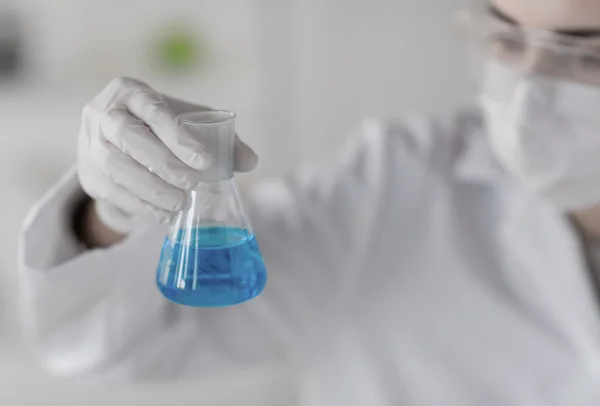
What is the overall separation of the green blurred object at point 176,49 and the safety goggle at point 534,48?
2.30ft

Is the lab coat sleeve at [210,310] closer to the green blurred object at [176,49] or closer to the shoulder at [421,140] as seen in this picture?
the shoulder at [421,140]

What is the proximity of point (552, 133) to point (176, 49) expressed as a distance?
2.93ft

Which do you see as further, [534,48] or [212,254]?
[534,48]

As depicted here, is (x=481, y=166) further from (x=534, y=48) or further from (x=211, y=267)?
(x=211, y=267)

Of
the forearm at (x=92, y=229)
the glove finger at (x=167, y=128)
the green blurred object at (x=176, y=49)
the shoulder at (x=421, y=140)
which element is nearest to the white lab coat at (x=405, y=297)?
the shoulder at (x=421, y=140)

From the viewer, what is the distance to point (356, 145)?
1210 mm

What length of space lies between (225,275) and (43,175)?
1132 millimetres

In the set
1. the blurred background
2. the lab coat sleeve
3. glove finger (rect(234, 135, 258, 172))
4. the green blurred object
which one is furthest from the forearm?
the green blurred object

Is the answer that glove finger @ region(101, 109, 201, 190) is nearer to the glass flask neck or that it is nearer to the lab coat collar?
the glass flask neck

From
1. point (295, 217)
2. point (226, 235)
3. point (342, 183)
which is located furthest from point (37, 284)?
point (342, 183)

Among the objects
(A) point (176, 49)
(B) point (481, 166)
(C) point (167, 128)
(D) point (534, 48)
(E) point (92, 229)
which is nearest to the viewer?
(C) point (167, 128)

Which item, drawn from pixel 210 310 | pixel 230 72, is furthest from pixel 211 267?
pixel 230 72

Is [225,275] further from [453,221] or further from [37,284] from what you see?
[453,221]

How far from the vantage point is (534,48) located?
37.6 inches
